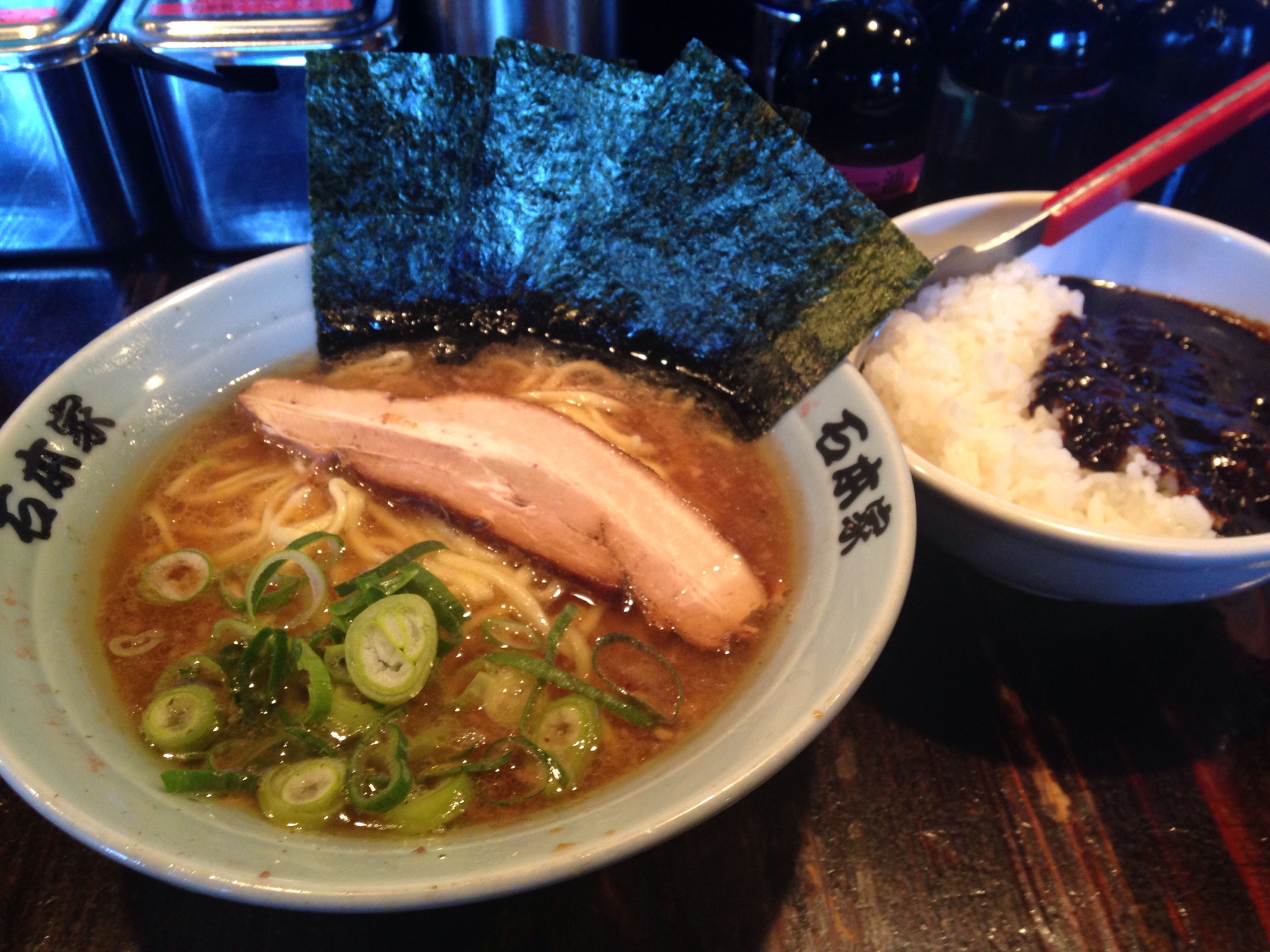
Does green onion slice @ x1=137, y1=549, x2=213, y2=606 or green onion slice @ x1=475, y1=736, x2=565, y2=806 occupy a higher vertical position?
green onion slice @ x1=137, y1=549, x2=213, y2=606

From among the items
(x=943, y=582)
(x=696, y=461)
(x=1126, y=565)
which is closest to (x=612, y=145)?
(x=696, y=461)

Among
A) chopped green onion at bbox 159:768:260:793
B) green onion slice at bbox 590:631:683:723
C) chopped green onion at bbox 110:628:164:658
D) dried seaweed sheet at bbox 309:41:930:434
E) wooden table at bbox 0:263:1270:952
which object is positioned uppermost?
dried seaweed sheet at bbox 309:41:930:434

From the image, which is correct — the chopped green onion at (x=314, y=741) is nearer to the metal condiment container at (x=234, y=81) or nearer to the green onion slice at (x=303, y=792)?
the green onion slice at (x=303, y=792)

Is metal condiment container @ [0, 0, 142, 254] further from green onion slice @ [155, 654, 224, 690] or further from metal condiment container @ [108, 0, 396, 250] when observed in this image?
green onion slice @ [155, 654, 224, 690]

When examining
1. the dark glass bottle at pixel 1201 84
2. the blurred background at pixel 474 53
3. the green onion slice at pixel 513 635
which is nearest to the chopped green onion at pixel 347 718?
the green onion slice at pixel 513 635

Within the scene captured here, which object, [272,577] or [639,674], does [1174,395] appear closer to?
[639,674]

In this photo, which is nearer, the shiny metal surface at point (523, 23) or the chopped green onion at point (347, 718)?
the chopped green onion at point (347, 718)

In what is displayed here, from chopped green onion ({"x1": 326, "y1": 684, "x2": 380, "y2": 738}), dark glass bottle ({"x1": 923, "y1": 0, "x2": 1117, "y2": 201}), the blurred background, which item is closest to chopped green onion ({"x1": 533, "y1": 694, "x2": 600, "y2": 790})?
chopped green onion ({"x1": 326, "y1": 684, "x2": 380, "y2": 738})
